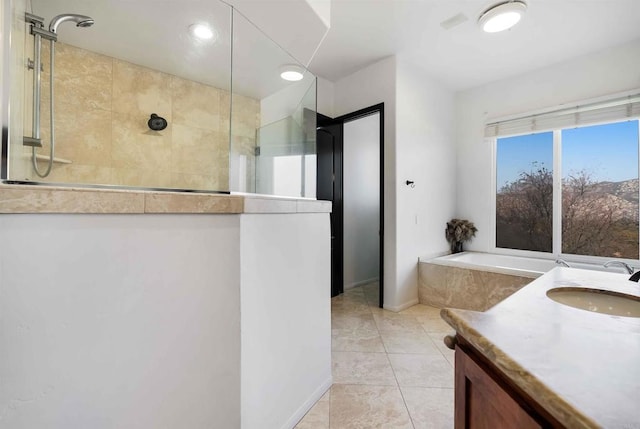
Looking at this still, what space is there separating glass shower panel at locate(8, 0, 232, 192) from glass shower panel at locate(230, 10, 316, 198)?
4.8 inches

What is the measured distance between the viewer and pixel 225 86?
2.41 metres

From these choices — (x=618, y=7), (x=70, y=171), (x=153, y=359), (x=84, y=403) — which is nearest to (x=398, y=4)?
(x=618, y=7)

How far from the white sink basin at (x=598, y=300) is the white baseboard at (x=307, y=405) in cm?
131

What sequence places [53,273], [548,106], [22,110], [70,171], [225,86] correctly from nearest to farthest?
1. [53,273]
2. [22,110]
3. [70,171]
4. [225,86]
5. [548,106]

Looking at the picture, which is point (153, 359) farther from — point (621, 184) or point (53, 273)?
point (621, 184)

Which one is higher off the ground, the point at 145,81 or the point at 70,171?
the point at 145,81

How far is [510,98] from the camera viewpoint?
347cm

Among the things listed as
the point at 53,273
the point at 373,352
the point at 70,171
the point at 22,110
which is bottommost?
the point at 373,352

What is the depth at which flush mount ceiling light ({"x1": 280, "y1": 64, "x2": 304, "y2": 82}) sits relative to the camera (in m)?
2.25

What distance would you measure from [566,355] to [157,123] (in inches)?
118

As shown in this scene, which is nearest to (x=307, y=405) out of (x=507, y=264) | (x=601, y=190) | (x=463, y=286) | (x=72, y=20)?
(x=463, y=286)

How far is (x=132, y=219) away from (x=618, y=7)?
366 centimetres

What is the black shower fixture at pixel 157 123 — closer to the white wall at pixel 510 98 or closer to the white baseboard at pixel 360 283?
the white baseboard at pixel 360 283

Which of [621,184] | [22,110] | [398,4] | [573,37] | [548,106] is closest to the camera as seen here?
[22,110]
